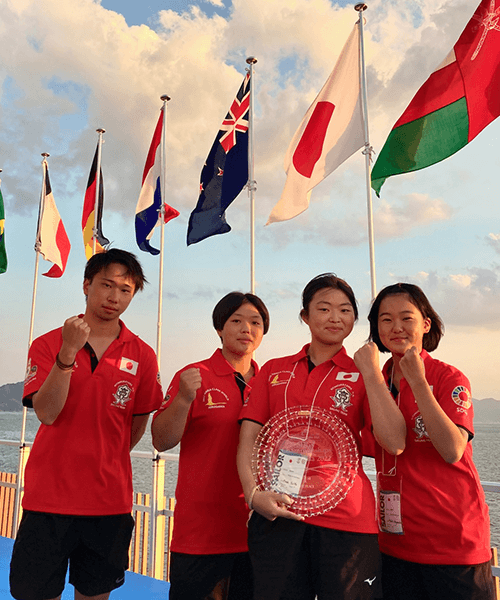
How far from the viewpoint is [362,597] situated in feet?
6.31

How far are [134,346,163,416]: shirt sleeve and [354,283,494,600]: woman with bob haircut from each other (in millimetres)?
1137

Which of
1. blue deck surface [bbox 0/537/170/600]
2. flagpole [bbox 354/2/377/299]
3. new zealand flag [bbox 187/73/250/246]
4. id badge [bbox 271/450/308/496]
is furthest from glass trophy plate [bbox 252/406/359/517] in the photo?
new zealand flag [bbox 187/73/250/246]

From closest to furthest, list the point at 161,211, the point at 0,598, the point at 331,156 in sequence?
1. the point at 0,598
2. the point at 331,156
3. the point at 161,211

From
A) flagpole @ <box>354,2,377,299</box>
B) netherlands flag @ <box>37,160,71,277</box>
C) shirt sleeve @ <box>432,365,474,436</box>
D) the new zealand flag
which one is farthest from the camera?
netherlands flag @ <box>37,160,71,277</box>

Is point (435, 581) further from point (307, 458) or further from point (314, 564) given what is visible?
point (307, 458)

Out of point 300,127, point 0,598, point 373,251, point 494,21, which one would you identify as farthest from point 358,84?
point 0,598

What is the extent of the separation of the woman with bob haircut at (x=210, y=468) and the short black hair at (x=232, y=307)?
0.7 inches

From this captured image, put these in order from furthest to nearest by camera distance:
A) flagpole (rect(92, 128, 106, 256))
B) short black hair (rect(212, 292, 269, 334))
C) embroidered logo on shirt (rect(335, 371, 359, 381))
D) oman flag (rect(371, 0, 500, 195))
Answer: flagpole (rect(92, 128, 106, 256)), oman flag (rect(371, 0, 500, 195)), short black hair (rect(212, 292, 269, 334)), embroidered logo on shirt (rect(335, 371, 359, 381))

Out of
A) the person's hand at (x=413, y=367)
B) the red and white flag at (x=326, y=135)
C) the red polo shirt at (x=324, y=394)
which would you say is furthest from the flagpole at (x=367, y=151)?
the person's hand at (x=413, y=367)

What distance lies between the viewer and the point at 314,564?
6.49ft

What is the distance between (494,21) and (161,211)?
167 inches

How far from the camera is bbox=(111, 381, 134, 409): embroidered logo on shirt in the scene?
8.46 ft

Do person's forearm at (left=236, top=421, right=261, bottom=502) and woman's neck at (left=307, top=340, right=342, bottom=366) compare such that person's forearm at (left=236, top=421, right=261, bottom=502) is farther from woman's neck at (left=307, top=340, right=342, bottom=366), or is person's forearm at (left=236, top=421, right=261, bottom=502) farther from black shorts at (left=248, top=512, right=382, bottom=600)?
woman's neck at (left=307, top=340, right=342, bottom=366)

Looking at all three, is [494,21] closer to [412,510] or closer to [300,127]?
[300,127]
